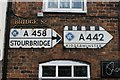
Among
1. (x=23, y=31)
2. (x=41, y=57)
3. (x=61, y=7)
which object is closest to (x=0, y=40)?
(x=23, y=31)

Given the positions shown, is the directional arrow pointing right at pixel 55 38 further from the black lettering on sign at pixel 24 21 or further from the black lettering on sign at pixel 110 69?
the black lettering on sign at pixel 110 69

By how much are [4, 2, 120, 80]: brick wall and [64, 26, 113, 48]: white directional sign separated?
0.10 metres

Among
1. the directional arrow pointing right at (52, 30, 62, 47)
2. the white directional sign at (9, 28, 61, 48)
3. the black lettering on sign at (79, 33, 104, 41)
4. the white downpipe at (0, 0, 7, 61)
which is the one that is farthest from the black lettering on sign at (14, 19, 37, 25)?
the black lettering on sign at (79, 33, 104, 41)

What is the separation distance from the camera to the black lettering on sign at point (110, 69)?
7863 millimetres

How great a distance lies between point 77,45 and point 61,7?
3.74ft

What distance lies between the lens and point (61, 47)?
26.5 feet

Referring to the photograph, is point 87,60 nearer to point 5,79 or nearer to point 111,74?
point 111,74

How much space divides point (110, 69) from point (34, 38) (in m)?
1.99

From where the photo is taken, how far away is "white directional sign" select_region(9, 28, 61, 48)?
26.5ft

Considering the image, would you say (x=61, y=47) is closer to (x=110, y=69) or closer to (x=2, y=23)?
(x=110, y=69)

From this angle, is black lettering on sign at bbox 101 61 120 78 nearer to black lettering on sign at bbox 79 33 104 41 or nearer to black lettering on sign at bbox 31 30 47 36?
black lettering on sign at bbox 79 33 104 41

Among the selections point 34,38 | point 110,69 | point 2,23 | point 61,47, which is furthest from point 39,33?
point 110,69

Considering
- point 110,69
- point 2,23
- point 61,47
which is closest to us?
point 110,69

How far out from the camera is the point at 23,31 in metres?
8.16
